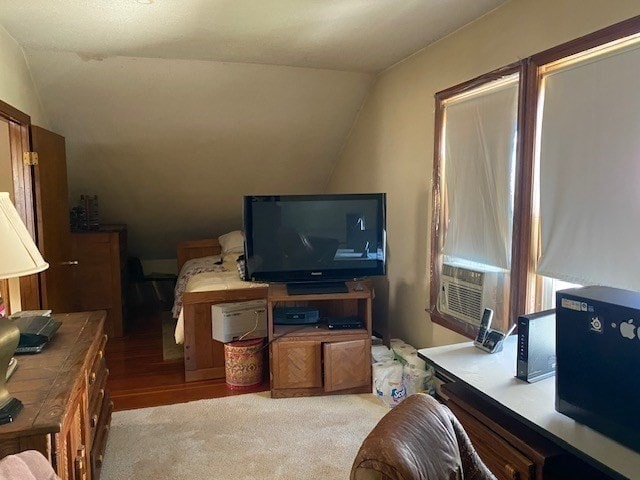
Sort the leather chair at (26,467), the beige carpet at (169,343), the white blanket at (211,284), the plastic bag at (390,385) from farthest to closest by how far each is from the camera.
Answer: the beige carpet at (169,343) → the white blanket at (211,284) → the plastic bag at (390,385) → the leather chair at (26,467)

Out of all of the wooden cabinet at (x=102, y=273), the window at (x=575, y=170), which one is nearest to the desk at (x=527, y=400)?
the window at (x=575, y=170)

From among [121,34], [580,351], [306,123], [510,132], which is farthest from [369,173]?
[580,351]

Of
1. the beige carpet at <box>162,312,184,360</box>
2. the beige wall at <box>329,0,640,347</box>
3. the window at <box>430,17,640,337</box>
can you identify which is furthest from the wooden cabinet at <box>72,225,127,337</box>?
the window at <box>430,17,640,337</box>

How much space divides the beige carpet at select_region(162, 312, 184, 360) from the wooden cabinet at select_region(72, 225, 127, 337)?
42cm

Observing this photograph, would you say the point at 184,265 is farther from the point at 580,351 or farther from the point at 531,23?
the point at 580,351

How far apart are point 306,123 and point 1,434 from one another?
343 cm

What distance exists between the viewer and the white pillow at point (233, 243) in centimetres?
462

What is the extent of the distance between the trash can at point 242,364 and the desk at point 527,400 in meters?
1.57

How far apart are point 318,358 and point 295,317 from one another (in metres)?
0.32

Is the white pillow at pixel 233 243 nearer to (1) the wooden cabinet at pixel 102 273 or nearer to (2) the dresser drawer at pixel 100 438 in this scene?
(1) the wooden cabinet at pixel 102 273

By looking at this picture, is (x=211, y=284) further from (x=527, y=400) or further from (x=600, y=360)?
(x=600, y=360)

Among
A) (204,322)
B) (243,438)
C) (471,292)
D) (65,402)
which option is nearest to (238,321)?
(204,322)

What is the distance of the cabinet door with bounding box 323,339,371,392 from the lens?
118 inches

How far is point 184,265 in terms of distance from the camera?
4.91 m
